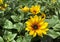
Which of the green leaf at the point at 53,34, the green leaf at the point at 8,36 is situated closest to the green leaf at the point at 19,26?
the green leaf at the point at 8,36

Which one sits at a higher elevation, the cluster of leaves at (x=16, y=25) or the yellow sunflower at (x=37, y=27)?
the yellow sunflower at (x=37, y=27)

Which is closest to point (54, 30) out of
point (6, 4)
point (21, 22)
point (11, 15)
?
point (21, 22)

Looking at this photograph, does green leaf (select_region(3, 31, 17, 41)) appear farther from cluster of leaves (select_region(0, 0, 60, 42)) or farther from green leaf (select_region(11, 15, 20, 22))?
green leaf (select_region(11, 15, 20, 22))

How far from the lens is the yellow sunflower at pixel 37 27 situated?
1.95m

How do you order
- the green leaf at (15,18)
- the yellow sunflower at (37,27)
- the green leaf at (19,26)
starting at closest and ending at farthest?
the yellow sunflower at (37,27), the green leaf at (19,26), the green leaf at (15,18)

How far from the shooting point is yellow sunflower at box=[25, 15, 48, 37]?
195 centimetres

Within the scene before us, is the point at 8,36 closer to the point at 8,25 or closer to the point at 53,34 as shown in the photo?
the point at 8,25

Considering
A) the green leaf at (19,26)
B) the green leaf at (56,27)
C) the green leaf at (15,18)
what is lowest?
the green leaf at (56,27)

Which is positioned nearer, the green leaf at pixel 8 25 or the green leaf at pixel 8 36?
the green leaf at pixel 8 36

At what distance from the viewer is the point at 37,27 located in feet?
6.58

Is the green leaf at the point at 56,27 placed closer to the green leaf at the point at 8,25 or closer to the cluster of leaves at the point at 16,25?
the cluster of leaves at the point at 16,25

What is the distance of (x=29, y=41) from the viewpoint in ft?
6.62

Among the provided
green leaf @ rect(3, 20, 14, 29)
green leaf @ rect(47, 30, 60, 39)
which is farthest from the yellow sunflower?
green leaf @ rect(3, 20, 14, 29)

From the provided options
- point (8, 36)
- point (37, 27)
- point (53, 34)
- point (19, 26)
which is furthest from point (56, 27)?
point (8, 36)
